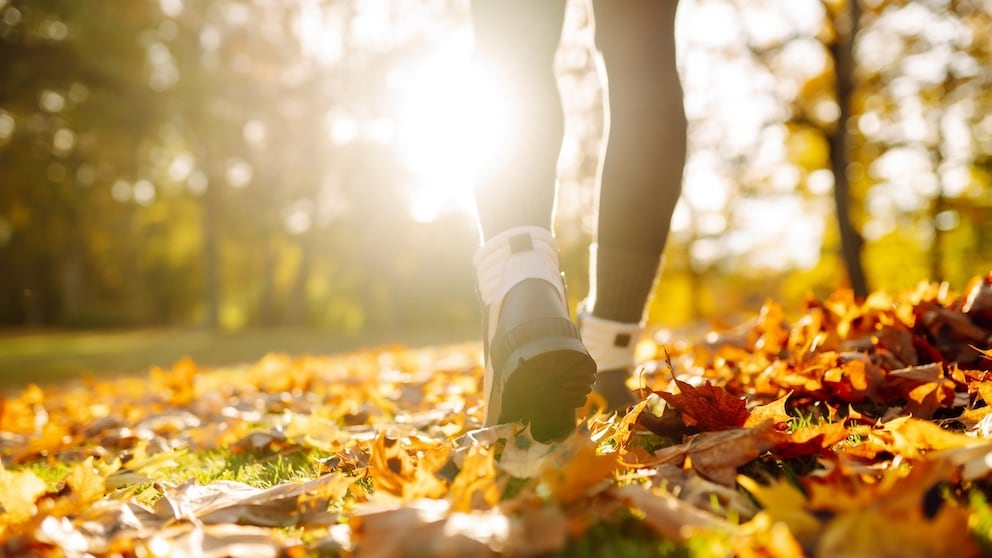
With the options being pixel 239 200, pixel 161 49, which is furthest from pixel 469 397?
pixel 239 200

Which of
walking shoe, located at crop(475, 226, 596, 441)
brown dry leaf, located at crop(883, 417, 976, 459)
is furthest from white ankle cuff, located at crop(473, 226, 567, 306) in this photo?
brown dry leaf, located at crop(883, 417, 976, 459)

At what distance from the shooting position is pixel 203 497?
48.3 inches

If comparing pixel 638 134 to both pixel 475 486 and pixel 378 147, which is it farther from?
pixel 378 147

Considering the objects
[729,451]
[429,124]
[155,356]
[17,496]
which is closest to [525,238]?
[729,451]

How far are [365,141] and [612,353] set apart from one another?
19.1 metres

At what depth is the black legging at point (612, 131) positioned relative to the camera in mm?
1599

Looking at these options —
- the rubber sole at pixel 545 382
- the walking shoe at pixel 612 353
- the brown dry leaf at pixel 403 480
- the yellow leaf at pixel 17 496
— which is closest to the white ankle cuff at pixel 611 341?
the walking shoe at pixel 612 353

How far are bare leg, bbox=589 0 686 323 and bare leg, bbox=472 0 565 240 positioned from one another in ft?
0.52

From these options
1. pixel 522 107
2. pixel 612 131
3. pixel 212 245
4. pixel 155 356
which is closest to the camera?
pixel 522 107

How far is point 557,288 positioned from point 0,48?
11118mm

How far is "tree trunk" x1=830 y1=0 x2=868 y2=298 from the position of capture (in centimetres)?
1051

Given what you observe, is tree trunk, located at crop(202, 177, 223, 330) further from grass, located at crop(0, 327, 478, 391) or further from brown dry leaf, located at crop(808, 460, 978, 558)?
brown dry leaf, located at crop(808, 460, 978, 558)

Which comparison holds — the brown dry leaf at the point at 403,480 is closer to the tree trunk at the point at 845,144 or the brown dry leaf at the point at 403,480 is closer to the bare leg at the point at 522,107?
the bare leg at the point at 522,107

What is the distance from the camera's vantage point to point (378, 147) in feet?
66.3
